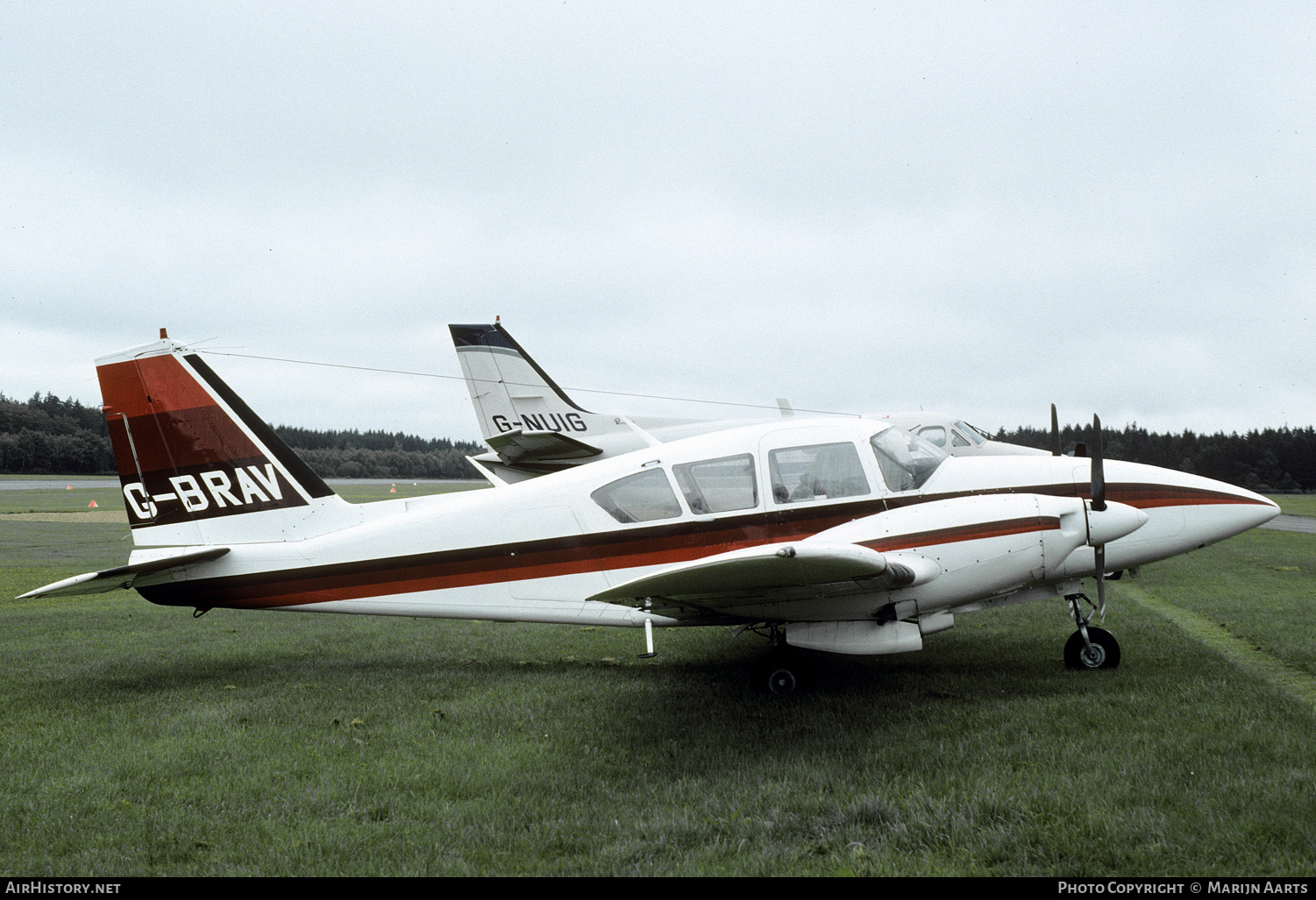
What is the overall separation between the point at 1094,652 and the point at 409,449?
415 ft

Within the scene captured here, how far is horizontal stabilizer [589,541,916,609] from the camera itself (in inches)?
206

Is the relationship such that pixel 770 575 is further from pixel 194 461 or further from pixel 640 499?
pixel 194 461

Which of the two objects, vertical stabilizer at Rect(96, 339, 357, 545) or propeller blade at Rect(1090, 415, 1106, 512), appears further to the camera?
vertical stabilizer at Rect(96, 339, 357, 545)

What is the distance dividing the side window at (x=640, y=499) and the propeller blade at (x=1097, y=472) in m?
3.49

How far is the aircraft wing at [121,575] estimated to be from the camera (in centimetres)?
669

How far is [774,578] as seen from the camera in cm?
559

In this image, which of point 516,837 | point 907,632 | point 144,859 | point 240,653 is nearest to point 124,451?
point 240,653

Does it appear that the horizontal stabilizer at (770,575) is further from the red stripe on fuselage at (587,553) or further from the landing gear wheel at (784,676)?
the landing gear wheel at (784,676)

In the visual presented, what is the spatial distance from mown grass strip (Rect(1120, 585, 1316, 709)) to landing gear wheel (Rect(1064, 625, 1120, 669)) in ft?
3.57

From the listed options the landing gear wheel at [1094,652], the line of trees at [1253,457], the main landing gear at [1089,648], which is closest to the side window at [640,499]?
the main landing gear at [1089,648]

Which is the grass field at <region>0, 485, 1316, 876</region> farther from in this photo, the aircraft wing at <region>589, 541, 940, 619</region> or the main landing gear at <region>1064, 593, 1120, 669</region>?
the aircraft wing at <region>589, 541, 940, 619</region>

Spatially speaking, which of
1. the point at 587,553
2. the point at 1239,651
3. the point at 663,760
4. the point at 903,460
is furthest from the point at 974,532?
the point at 1239,651

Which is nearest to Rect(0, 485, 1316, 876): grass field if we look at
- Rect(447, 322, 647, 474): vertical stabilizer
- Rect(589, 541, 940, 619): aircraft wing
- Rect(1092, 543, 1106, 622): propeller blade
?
Rect(1092, 543, 1106, 622): propeller blade

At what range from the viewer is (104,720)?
6344mm
